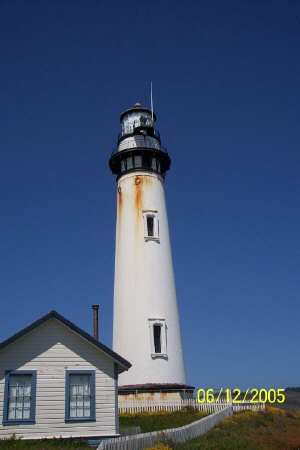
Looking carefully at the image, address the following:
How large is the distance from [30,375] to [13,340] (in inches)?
48.7

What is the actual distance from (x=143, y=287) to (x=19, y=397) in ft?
40.8

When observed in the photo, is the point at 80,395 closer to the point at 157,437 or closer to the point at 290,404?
the point at 157,437

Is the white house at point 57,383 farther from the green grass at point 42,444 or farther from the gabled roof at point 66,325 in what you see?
the green grass at point 42,444

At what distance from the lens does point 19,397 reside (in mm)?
14469

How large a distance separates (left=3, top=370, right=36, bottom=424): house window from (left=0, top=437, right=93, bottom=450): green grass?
71 centimetres

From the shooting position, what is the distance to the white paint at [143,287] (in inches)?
979

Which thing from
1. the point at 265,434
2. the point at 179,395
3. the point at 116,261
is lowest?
the point at 265,434

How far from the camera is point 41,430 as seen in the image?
1426 centimetres

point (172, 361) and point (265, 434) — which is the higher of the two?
point (172, 361)

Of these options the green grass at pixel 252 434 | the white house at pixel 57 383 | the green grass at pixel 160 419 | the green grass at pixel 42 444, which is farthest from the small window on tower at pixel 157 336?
the green grass at pixel 42 444

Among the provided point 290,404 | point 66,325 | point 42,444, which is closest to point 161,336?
point 66,325

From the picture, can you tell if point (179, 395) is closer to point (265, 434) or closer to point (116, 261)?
point (265, 434)

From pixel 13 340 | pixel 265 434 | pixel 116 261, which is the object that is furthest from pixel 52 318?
pixel 116 261

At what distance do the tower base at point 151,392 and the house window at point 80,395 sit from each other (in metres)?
9.38
